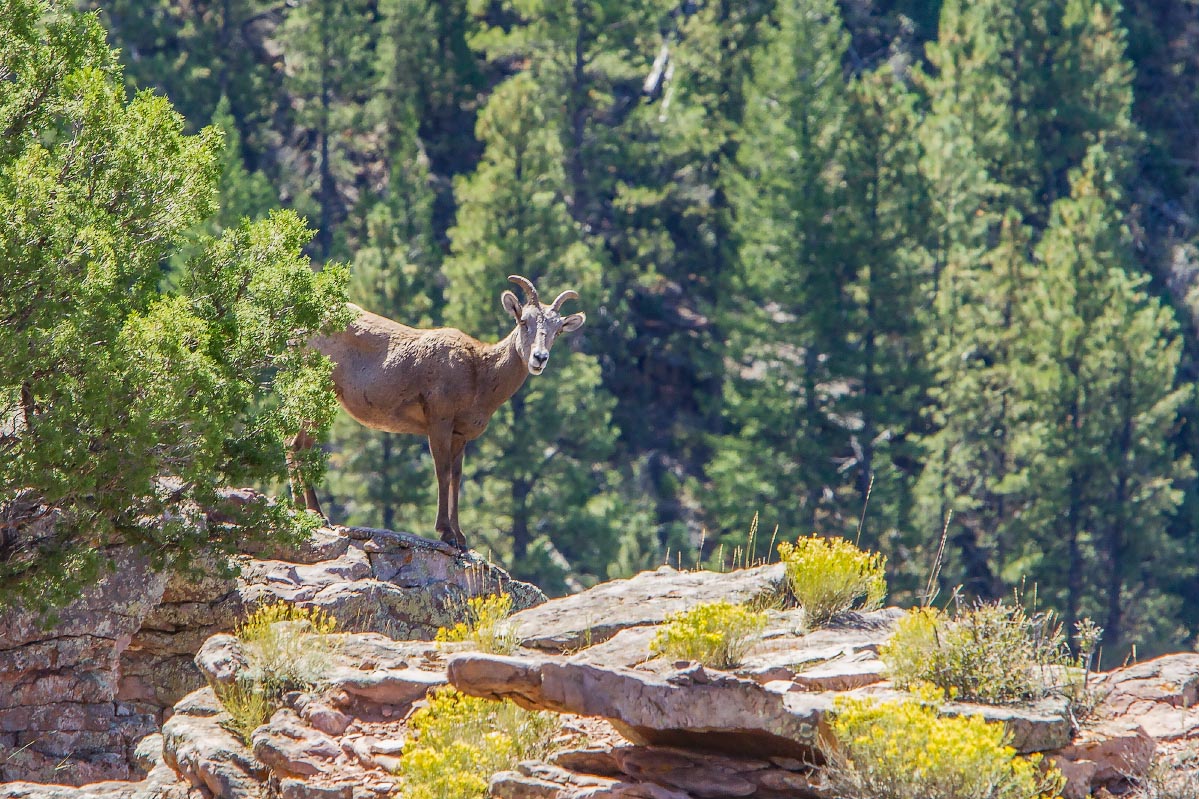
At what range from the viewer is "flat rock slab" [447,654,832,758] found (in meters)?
9.68

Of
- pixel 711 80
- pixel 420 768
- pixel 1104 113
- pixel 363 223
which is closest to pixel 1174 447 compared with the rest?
pixel 1104 113

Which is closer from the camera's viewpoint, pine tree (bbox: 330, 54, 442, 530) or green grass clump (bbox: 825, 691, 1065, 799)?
green grass clump (bbox: 825, 691, 1065, 799)

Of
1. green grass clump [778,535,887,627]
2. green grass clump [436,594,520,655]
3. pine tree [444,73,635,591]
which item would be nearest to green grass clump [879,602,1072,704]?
green grass clump [778,535,887,627]

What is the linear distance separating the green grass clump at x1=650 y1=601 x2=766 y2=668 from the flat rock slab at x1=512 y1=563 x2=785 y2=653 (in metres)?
1.40

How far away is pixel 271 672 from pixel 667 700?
10.7 ft

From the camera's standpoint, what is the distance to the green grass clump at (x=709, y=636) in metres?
10.5

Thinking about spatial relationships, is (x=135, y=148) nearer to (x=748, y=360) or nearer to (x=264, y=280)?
(x=264, y=280)

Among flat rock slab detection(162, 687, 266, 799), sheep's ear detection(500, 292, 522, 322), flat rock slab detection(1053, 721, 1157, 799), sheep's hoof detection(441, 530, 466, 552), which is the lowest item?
flat rock slab detection(162, 687, 266, 799)

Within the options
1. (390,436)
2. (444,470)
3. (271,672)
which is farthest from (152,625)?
(390,436)

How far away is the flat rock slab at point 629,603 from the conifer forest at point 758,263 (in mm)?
21451

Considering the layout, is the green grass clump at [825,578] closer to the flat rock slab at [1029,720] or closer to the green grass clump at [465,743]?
the flat rock slab at [1029,720]

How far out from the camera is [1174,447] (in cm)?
4053

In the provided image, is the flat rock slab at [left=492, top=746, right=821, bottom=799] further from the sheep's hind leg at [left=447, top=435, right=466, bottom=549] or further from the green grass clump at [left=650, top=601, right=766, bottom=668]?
the sheep's hind leg at [left=447, top=435, right=466, bottom=549]

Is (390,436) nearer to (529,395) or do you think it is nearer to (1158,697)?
(529,395)
